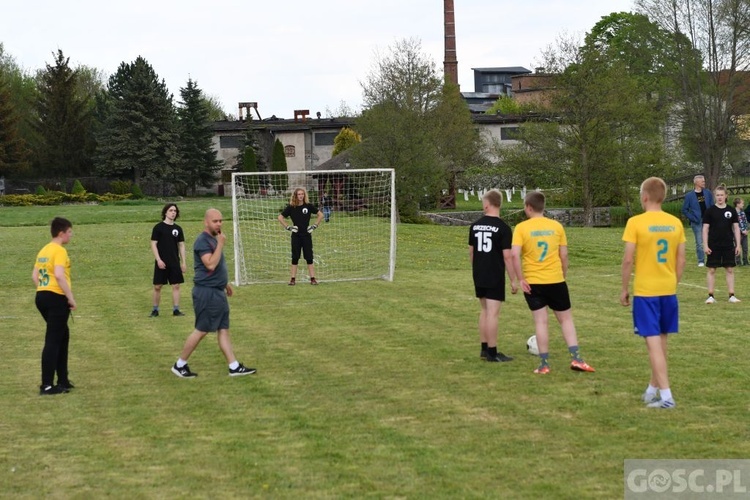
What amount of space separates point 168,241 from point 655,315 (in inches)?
357

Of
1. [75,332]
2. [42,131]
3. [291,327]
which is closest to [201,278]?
[291,327]

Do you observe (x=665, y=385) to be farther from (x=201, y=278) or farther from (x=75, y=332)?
(x=75, y=332)

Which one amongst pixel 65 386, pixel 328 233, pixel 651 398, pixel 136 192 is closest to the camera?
pixel 651 398

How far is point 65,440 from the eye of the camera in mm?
7543

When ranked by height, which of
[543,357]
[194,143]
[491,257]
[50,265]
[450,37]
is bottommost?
[543,357]

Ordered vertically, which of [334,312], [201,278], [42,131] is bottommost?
[334,312]

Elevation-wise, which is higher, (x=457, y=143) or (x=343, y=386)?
(x=457, y=143)

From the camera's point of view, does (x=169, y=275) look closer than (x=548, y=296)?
No

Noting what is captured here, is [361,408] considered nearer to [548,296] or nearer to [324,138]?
[548,296]

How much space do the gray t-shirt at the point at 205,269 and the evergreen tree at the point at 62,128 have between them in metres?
64.5

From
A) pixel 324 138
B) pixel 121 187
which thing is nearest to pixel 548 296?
pixel 121 187

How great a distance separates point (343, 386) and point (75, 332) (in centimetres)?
607

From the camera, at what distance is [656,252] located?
317 inches

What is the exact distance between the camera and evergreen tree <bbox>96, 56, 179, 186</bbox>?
211ft
